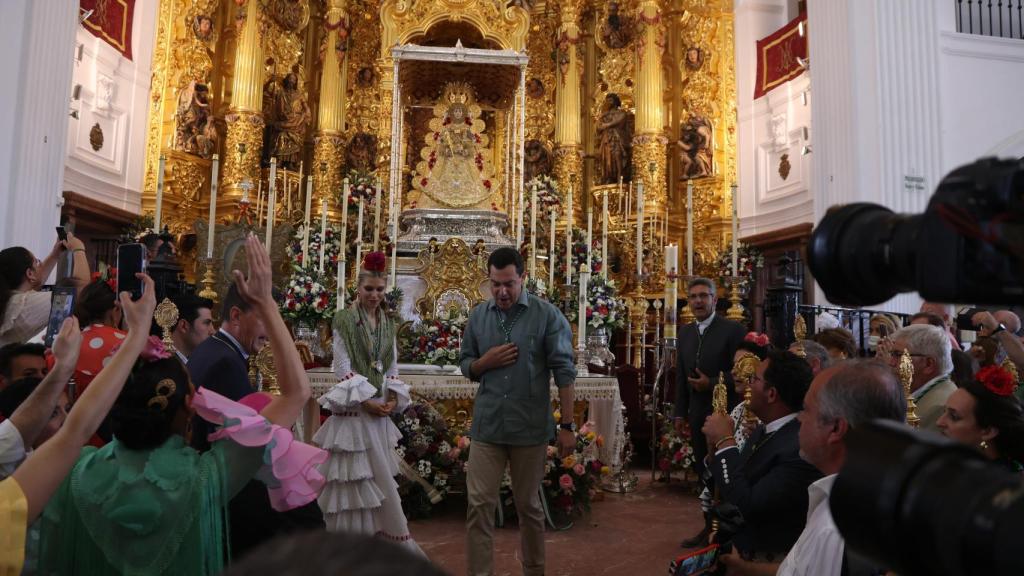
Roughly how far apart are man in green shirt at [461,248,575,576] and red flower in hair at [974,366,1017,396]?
1832 mm

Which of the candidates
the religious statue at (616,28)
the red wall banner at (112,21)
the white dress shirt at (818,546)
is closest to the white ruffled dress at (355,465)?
the white dress shirt at (818,546)

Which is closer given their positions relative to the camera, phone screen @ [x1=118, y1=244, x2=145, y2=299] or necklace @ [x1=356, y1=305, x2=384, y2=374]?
phone screen @ [x1=118, y1=244, x2=145, y2=299]

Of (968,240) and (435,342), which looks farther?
(435,342)

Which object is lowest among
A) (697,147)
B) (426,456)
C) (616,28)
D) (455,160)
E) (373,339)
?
(426,456)

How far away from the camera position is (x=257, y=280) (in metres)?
1.76

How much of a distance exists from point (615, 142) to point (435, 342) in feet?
21.8

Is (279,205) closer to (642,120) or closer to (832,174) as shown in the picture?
(642,120)

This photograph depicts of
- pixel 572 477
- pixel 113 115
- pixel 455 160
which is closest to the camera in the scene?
pixel 572 477

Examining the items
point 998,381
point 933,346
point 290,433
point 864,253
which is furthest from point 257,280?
point 933,346

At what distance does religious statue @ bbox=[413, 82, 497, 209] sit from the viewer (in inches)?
400

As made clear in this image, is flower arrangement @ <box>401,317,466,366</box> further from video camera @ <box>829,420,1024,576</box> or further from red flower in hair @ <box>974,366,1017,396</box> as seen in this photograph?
video camera @ <box>829,420,1024,576</box>

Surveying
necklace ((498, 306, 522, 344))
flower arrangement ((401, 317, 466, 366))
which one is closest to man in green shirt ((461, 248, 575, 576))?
necklace ((498, 306, 522, 344))

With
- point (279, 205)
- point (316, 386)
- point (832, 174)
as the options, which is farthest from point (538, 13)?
point (316, 386)

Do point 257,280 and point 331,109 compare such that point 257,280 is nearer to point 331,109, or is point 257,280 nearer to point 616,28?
point 331,109
